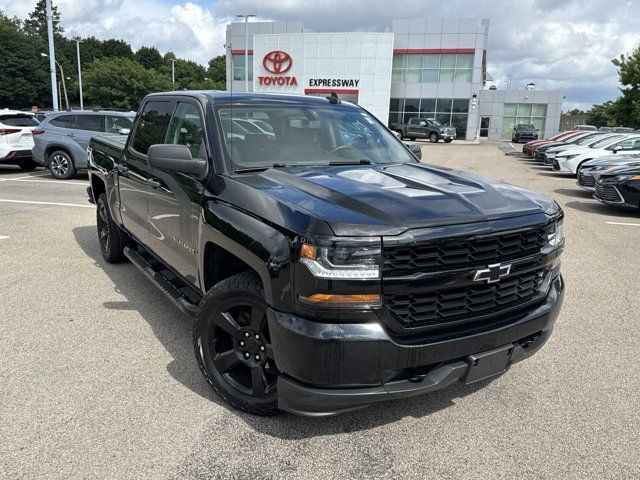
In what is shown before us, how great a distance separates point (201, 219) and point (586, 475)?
2554mm

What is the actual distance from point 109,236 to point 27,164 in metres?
10.9

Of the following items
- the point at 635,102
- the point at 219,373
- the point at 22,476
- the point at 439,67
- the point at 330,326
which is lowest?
the point at 22,476

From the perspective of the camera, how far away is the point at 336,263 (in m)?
2.33

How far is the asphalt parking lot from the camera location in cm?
260

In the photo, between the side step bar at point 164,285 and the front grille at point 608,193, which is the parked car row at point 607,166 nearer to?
the front grille at point 608,193

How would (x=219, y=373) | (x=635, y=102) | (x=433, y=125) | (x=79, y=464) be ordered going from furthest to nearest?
1. (x=433, y=125)
2. (x=635, y=102)
3. (x=219, y=373)
4. (x=79, y=464)

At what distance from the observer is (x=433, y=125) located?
41.0 meters

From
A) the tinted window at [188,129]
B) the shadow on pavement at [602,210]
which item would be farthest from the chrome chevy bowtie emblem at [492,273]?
the shadow on pavement at [602,210]

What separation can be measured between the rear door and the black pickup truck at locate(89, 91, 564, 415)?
558 millimetres

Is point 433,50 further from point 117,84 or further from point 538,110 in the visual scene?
point 117,84

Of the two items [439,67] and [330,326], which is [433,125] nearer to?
[439,67]

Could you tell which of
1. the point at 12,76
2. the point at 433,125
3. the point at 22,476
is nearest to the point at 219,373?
the point at 22,476

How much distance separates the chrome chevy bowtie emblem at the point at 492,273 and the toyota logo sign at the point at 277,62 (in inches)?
1849

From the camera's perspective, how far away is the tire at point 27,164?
14.2m
